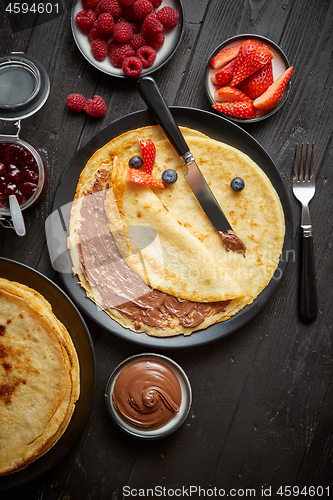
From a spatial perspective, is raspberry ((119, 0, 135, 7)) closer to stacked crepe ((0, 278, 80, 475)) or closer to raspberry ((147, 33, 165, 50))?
raspberry ((147, 33, 165, 50))

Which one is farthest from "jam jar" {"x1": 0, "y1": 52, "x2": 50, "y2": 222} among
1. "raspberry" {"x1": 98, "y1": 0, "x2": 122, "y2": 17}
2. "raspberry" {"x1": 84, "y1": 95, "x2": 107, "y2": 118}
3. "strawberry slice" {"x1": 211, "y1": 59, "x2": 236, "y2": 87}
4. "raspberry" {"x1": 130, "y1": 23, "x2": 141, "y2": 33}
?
"strawberry slice" {"x1": 211, "y1": 59, "x2": 236, "y2": 87}

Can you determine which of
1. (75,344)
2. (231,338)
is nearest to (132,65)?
(75,344)

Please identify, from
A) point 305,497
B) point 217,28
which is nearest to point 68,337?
point 305,497

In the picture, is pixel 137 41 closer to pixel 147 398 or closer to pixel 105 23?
pixel 105 23

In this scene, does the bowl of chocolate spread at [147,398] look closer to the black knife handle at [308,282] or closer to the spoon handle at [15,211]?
the black knife handle at [308,282]

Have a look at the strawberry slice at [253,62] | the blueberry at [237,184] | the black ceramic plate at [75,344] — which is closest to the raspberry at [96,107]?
the strawberry slice at [253,62]

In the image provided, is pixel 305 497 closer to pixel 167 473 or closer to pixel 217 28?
pixel 167 473
